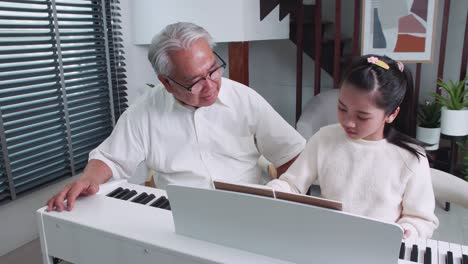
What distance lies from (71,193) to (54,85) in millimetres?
1539

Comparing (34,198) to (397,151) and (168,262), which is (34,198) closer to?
(168,262)

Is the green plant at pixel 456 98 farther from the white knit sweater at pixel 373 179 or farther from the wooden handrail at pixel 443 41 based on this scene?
the white knit sweater at pixel 373 179

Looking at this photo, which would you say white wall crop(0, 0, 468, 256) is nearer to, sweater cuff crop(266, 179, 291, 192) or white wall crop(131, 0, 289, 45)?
white wall crop(131, 0, 289, 45)

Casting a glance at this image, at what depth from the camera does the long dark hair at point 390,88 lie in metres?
1.05

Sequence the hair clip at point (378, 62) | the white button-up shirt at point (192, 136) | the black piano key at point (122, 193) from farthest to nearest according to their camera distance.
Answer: the white button-up shirt at point (192, 136)
the black piano key at point (122, 193)
the hair clip at point (378, 62)

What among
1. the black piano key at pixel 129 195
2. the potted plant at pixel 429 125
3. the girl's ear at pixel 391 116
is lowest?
the potted plant at pixel 429 125

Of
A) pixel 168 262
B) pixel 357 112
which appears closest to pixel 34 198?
pixel 168 262

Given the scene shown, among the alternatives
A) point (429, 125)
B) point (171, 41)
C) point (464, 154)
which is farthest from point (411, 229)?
point (464, 154)

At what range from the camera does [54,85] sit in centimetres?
242

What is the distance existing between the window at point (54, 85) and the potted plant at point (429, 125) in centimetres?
240

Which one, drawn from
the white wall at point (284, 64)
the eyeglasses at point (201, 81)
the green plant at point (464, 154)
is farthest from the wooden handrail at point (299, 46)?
the eyeglasses at point (201, 81)

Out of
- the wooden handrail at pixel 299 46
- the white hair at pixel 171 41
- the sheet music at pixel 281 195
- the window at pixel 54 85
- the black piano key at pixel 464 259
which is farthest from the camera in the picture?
the wooden handrail at pixel 299 46

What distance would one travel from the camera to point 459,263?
31.8 inches

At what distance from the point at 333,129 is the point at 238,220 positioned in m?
0.63
